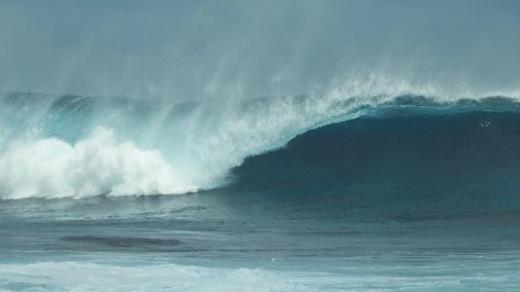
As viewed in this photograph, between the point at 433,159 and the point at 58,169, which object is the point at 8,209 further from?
the point at 433,159

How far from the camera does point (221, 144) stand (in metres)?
22.1

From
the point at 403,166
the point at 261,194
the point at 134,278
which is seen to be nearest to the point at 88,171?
the point at 261,194

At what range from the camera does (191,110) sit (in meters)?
23.5

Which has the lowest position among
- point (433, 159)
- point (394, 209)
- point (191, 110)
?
point (394, 209)

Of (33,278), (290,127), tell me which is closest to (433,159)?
(290,127)

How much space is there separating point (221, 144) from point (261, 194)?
9.65ft

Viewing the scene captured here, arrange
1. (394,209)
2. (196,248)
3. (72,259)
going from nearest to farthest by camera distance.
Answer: (72,259)
(196,248)
(394,209)

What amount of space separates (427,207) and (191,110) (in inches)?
304

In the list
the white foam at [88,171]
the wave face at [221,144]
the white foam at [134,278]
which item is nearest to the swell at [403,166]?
the wave face at [221,144]

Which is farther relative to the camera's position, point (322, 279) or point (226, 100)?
point (226, 100)

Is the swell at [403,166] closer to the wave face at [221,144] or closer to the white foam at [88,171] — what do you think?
the wave face at [221,144]

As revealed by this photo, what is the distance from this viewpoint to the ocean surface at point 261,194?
36.7 feet

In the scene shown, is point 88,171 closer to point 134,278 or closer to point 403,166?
point 403,166

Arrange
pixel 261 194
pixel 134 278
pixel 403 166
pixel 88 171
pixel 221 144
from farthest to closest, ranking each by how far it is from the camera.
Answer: pixel 221 144 < pixel 88 171 < pixel 403 166 < pixel 261 194 < pixel 134 278
